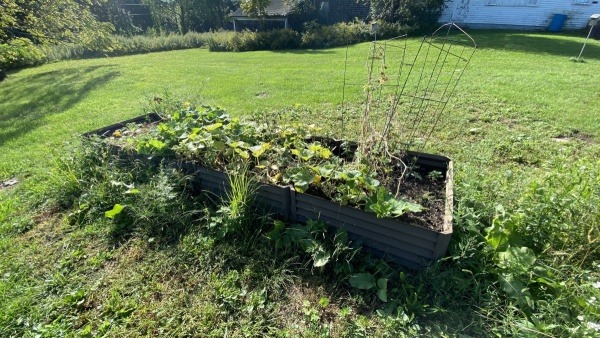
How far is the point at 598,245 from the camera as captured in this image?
1597 millimetres

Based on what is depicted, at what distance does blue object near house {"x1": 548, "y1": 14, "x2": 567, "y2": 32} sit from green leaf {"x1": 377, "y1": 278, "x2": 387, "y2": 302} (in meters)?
18.0

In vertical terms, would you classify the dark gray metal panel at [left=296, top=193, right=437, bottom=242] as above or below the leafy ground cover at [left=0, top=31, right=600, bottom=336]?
above

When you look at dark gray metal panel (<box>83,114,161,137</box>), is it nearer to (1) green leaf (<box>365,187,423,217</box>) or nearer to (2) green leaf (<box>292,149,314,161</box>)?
(2) green leaf (<box>292,149,314,161</box>)

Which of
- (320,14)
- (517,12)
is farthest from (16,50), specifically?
(517,12)

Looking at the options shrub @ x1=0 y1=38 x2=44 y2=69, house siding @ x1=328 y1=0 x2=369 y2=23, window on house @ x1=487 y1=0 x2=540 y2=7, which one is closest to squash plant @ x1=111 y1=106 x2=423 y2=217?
shrub @ x1=0 y1=38 x2=44 y2=69

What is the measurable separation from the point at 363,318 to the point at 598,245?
1351mm

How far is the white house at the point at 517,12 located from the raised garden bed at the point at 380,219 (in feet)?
55.4

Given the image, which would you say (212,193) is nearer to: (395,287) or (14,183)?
(395,287)

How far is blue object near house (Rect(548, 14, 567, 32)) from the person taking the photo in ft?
44.2

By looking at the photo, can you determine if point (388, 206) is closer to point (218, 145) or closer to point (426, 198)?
point (426, 198)

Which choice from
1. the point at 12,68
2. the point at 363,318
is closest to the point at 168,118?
the point at 363,318

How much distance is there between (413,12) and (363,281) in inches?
626

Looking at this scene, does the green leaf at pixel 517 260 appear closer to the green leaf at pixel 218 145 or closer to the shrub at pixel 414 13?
the green leaf at pixel 218 145

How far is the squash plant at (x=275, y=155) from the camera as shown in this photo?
72.6 inches
